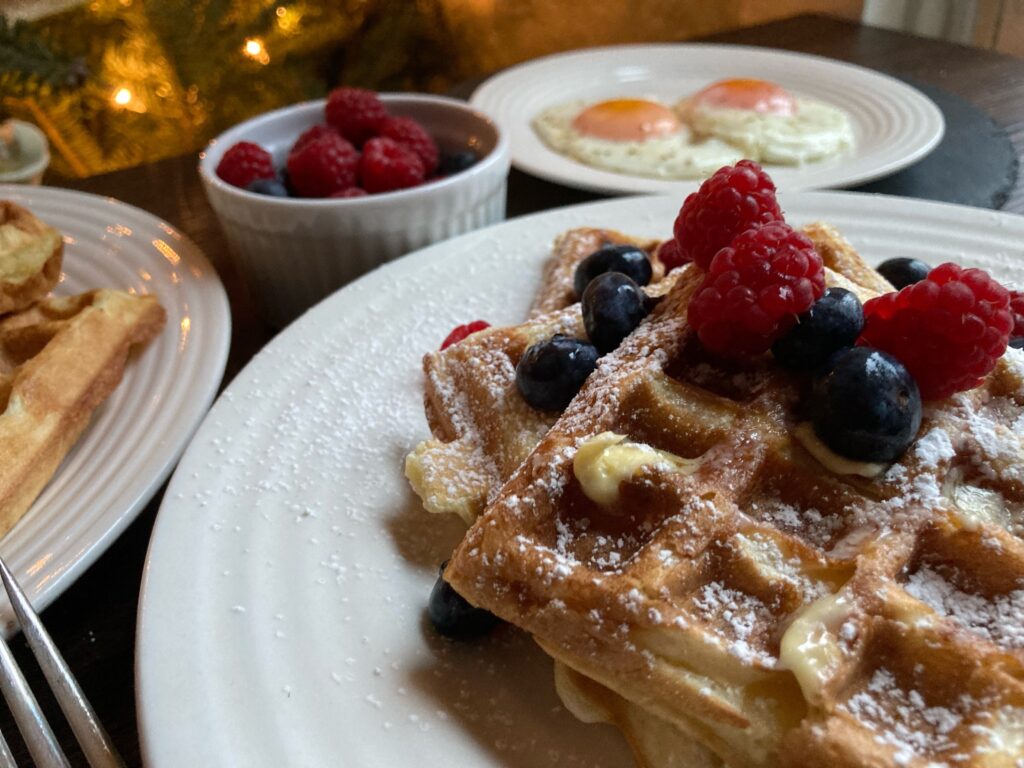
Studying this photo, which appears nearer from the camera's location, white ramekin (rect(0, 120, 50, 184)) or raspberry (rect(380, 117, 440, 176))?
raspberry (rect(380, 117, 440, 176))

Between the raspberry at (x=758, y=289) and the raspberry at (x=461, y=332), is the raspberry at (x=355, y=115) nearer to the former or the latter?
the raspberry at (x=461, y=332)

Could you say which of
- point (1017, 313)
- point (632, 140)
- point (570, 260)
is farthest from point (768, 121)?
point (1017, 313)

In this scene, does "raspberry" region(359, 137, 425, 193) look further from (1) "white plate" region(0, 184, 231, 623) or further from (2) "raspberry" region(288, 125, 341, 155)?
(1) "white plate" region(0, 184, 231, 623)

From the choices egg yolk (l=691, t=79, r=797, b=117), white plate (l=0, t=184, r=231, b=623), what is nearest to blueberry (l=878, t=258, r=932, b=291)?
white plate (l=0, t=184, r=231, b=623)

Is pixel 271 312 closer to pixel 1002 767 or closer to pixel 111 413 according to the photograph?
pixel 111 413

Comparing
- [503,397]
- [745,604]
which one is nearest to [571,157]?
[503,397]

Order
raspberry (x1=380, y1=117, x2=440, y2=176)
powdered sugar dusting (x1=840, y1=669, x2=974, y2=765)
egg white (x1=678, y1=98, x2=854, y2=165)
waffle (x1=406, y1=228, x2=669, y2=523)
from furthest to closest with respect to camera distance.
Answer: egg white (x1=678, y1=98, x2=854, y2=165) → raspberry (x1=380, y1=117, x2=440, y2=176) → waffle (x1=406, y1=228, x2=669, y2=523) → powdered sugar dusting (x1=840, y1=669, x2=974, y2=765)

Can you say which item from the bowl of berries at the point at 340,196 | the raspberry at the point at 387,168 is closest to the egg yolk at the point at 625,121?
the bowl of berries at the point at 340,196
